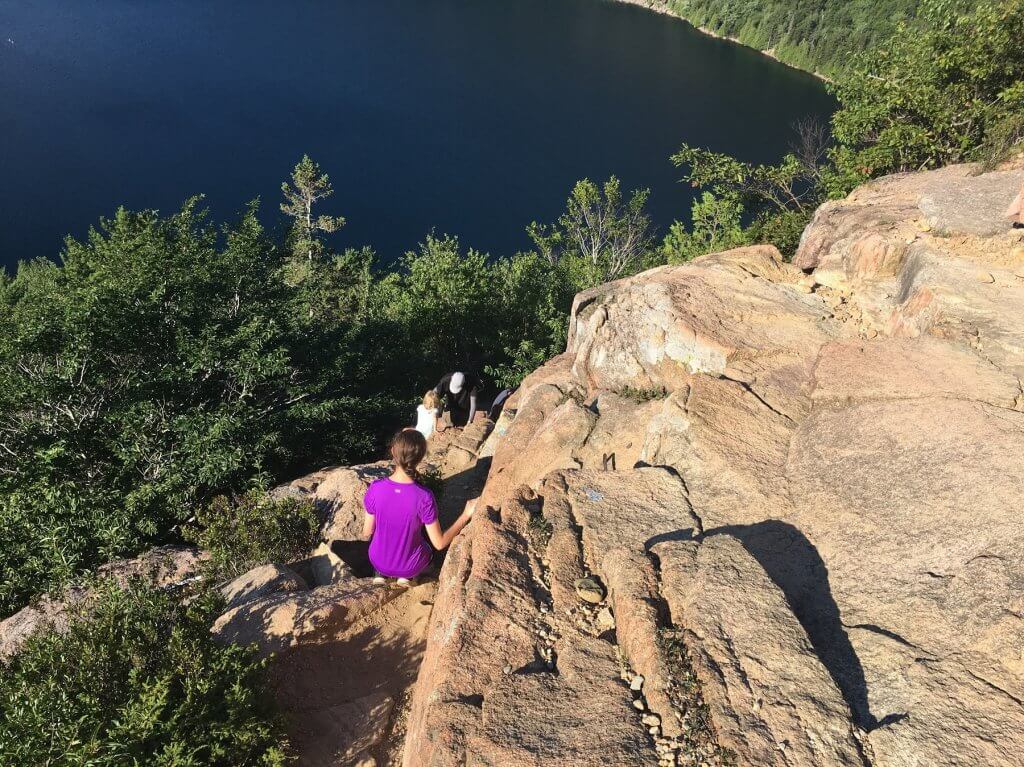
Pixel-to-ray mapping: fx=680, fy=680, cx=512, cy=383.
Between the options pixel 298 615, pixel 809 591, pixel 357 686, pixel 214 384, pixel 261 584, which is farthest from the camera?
pixel 214 384

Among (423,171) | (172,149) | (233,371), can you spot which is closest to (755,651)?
(233,371)

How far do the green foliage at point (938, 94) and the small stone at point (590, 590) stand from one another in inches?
541

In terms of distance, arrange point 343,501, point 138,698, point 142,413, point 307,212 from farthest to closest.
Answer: point 307,212
point 142,413
point 343,501
point 138,698

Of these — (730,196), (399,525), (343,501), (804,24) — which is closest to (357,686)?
(399,525)

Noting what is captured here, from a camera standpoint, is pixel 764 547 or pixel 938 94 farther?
pixel 938 94

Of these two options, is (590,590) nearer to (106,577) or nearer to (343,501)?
(343,501)

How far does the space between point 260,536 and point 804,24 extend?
96.1 metres

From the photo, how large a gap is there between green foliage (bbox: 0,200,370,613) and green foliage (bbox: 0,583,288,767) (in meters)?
3.68

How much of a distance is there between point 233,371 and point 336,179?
156 feet

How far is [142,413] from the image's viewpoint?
1019 centimetres

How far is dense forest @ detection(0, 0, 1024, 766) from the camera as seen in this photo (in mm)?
4520

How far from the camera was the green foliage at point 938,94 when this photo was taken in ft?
48.6

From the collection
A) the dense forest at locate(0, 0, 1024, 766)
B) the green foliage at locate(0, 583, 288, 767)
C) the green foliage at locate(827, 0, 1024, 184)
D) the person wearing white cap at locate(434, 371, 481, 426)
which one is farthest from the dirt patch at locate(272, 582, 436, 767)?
the green foliage at locate(827, 0, 1024, 184)

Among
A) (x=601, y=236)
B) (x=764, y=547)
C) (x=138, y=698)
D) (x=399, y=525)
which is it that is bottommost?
(x=138, y=698)
